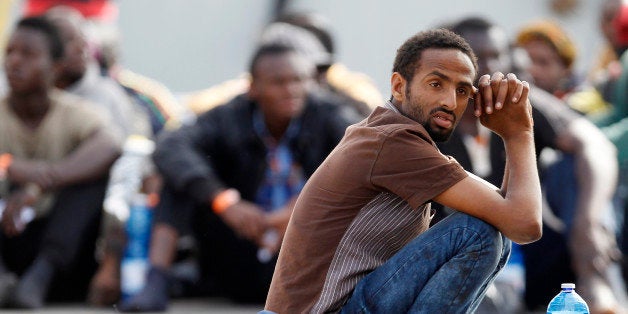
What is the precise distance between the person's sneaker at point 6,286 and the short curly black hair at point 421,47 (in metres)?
2.90

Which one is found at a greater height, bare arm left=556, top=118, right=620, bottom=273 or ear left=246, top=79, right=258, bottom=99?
ear left=246, top=79, right=258, bottom=99

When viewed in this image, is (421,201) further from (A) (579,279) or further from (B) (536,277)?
(B) (536,277)

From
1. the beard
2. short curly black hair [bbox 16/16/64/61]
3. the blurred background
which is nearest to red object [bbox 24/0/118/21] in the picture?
the blurred background

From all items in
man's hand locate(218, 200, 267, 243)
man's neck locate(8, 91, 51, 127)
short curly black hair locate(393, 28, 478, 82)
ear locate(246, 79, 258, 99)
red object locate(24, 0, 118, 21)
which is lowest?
man's hand locate(218, 200, 267, 243)

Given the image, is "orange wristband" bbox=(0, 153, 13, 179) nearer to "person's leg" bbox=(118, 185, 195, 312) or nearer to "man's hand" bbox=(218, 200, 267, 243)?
"person's leg" bbox=(118, 185, 195, 312)

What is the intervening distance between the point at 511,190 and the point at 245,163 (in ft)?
8.87

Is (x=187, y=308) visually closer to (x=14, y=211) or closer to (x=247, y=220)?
(x=247, y=220)

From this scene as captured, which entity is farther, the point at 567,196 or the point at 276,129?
the point at 276,129

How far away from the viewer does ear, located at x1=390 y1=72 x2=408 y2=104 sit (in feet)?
13.1

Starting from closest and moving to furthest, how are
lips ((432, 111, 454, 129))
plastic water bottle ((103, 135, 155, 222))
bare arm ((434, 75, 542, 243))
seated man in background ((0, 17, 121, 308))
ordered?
bare arm ((434, 75, 542, 243)) < lips ((432, 111, 454, 129)) < seated man in background ((0, 17, 121, 308)) < plastic water bottle ((103, 135, 155, 222))

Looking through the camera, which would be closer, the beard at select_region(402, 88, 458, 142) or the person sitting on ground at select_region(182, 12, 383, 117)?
the beard at select_region(402, 88, 458, 142)

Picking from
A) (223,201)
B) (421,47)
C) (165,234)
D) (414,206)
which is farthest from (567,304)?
(165,234)

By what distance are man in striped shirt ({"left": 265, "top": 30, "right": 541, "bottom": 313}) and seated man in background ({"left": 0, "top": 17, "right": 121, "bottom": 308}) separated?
8.57ft

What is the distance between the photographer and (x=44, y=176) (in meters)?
6.46
